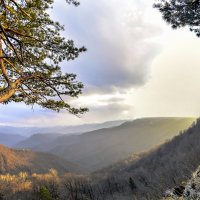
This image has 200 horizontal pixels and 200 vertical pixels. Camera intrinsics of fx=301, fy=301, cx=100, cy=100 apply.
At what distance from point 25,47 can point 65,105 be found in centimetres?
299

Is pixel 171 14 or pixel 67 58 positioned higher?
pixel 171 14

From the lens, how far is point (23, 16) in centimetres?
1155

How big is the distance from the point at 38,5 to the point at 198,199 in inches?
342

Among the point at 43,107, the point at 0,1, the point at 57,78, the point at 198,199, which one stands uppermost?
the point at 0,1

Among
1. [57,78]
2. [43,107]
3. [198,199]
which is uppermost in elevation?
[57,78]

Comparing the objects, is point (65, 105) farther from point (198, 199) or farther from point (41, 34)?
point (198, 199)

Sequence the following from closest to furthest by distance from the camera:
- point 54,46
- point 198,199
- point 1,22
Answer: point 198,199
point 1,22
point 54,46

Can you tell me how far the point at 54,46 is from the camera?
12.4m

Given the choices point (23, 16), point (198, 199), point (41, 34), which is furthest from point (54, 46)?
point (198, 199)

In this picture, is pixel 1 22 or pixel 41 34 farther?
pixel 41 34

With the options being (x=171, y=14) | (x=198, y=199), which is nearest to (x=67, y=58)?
(x=171, y=14)

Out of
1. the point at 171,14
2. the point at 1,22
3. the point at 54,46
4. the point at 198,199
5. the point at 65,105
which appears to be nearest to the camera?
the point at 198,199

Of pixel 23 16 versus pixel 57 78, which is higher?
pixel 23 16

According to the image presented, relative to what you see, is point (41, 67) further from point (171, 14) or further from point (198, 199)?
point (198, 199)
